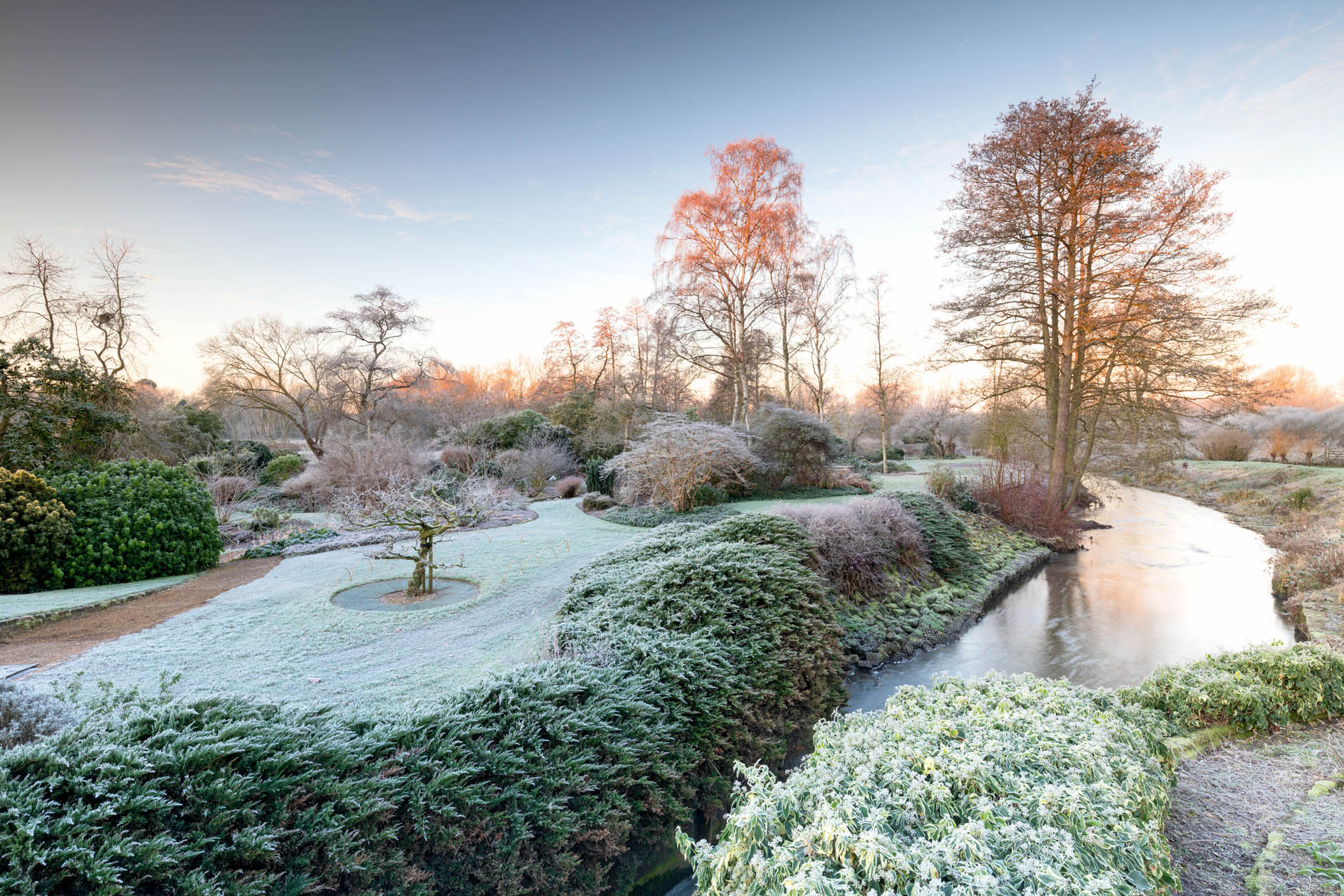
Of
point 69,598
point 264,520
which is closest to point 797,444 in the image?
point 264,520

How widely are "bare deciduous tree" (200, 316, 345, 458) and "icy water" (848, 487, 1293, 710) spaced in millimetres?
21838

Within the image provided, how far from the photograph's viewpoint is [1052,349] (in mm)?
13203

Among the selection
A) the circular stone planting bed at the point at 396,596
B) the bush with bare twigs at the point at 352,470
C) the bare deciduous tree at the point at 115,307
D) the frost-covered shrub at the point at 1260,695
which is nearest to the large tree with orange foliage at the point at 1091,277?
the frost-covered shrub at the point at 1260,695

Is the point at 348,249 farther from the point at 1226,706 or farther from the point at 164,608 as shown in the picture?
the point at 1226,706

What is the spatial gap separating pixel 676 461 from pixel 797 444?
429cm

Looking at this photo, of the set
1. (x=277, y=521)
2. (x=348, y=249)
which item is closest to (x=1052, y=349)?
(x=277, y=521)

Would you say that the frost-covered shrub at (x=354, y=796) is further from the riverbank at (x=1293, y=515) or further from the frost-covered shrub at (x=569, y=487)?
the frost-covered shrub at (x=569, y=487)

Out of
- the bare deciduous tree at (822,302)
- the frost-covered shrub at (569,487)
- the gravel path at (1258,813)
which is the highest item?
the bare deciduous tree at (822,302)

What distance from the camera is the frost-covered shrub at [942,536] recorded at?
9.77m

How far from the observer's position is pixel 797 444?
14500mm

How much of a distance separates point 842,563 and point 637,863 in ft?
18.5

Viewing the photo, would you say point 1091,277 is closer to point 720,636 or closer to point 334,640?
point 720,636

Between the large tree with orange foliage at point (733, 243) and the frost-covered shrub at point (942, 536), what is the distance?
25.1ft

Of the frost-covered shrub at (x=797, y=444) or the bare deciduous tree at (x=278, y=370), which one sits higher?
the bare deciduous tree at (x=278, y=370)
